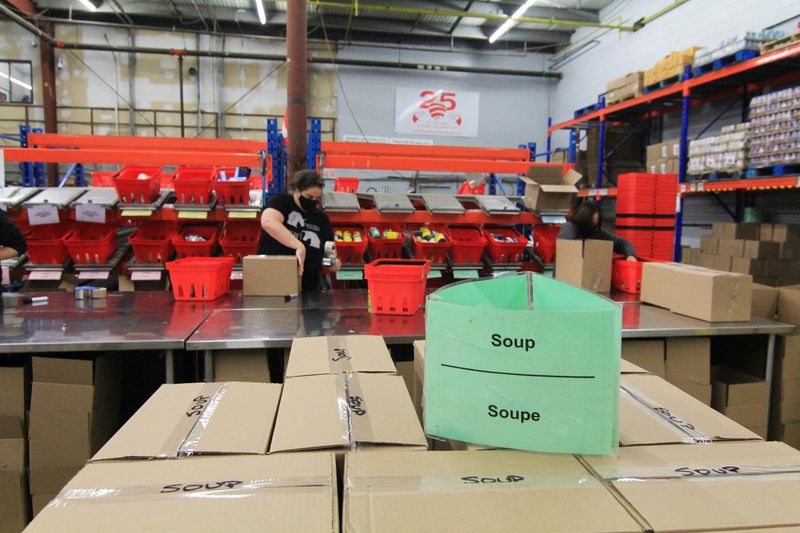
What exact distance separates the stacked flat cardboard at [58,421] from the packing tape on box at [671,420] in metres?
2.13

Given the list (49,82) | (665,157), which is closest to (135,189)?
(665,157)

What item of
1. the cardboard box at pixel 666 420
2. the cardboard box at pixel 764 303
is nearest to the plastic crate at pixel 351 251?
the cardboard box at pixel 764 303

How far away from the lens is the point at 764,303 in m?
2.84

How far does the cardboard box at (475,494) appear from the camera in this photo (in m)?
0.78

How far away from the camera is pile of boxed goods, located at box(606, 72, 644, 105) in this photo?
277 inches

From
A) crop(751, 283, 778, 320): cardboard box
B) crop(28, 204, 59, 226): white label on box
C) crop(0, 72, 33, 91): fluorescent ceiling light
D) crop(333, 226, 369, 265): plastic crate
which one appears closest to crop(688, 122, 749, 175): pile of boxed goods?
crop(751, 283, 778, 320): cardboard box

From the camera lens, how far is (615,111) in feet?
25.9

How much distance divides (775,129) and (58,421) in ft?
19.4

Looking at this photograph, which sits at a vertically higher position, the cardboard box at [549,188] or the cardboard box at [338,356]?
the cardboard box at [549,188]

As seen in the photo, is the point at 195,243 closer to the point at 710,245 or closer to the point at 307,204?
the point at 307,204

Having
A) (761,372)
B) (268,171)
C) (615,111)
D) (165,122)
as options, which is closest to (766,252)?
(761,372)

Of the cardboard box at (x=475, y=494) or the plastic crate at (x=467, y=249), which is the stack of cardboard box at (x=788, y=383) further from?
the cardboard box at (x=475, y=494)

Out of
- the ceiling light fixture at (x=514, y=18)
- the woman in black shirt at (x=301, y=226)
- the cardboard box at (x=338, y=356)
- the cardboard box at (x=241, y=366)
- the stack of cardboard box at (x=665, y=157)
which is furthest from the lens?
the ceiling light fixture at (x=514, y=18)

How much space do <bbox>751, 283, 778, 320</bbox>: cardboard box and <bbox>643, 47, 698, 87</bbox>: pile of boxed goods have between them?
4.29 metres
